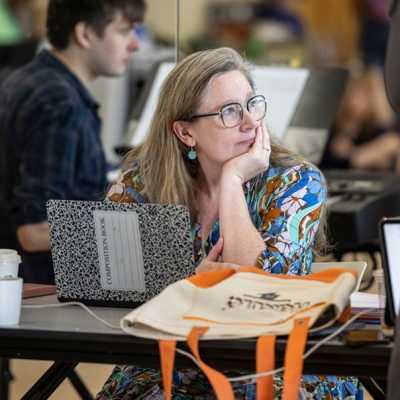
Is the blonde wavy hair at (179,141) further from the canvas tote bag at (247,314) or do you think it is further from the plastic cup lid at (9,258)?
the canvas tote bag at (247,314)

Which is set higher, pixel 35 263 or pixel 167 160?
pixel 167 160

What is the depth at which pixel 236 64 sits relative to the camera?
2.70 meters

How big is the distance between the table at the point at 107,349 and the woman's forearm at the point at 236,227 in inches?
12.5

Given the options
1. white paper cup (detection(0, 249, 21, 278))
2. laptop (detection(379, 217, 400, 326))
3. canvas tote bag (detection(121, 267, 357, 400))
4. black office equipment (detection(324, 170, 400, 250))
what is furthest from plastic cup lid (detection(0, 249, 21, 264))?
black office equipment (detection(324, 170, 400, 250))

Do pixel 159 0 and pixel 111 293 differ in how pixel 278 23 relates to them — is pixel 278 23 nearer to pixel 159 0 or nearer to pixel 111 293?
pixel 159 0

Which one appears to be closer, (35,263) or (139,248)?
(139,248)

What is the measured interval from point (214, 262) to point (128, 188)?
1.12ft

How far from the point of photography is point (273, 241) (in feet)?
8.18

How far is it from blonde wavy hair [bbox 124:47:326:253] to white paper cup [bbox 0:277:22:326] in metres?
0.57

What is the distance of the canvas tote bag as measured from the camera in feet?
6.27

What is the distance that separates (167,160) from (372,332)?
914mm

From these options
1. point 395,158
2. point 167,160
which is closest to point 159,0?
point 395,158

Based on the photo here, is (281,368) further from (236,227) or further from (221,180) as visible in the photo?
(221,180)

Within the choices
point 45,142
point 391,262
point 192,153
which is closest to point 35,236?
point 45,142
